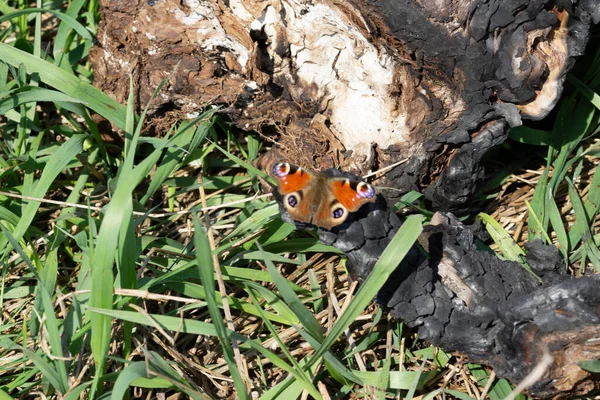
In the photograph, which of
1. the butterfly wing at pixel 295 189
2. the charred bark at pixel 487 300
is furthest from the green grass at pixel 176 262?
the butterfly wing at pixel 295 189

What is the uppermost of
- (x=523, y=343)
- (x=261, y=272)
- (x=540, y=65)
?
(x=540, y=65)

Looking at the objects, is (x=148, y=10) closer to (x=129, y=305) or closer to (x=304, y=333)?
(x=129, y=305)

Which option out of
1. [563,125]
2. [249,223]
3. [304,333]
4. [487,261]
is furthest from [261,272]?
[563,125]

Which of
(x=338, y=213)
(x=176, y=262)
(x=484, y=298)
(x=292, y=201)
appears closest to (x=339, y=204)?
(x=338, y=213)

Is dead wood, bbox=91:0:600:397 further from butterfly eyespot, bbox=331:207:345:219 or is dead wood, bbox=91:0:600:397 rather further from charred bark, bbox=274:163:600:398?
butterfly eyespot, bbox=331:207:345:219

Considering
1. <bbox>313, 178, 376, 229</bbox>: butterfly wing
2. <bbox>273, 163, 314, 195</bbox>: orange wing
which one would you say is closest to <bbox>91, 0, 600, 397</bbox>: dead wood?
<bbox>313, 178, 376, 229</bbox>: butterfly wing

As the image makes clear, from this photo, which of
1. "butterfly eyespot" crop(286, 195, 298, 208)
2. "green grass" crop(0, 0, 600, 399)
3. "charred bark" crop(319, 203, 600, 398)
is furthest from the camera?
"butterfly eyespot" crop(286, 195, 298, 208)
